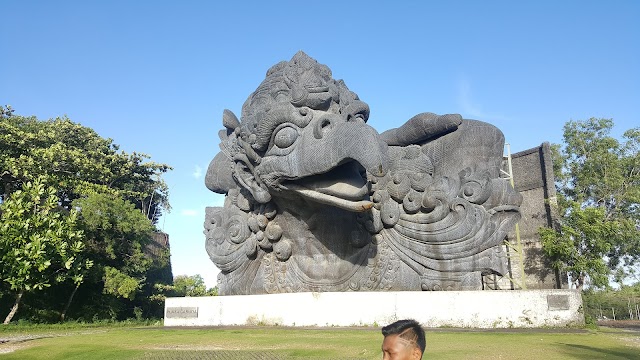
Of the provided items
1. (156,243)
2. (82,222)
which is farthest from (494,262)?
(156,243)

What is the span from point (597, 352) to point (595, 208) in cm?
1463

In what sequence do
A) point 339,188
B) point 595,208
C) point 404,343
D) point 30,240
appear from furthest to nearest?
point 595,208, point 30,240, point 339,188, point 404,343

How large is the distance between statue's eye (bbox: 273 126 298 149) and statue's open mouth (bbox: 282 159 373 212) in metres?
0.54

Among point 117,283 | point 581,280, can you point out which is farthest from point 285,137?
point 581,280

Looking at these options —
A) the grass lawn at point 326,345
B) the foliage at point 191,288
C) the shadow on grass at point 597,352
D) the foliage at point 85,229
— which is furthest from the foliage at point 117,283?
the shadow on grass at point 597,352

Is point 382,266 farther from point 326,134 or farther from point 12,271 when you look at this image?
point 12,271

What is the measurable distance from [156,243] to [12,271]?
13.3 metres

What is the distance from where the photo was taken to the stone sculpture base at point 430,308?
662 centimetres

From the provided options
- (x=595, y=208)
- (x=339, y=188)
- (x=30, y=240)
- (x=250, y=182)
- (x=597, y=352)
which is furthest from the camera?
(x=595, y=208)

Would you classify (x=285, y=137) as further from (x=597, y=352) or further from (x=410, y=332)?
(x=410, y=332)

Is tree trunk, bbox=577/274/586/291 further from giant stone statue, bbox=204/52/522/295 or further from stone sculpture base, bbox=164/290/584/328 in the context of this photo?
stone sculpture base, bbox=164/290/584/328

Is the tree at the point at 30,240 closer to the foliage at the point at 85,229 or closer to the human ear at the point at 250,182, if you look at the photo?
the foliage at the point at 85,229

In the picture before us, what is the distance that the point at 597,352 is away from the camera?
15.2ft

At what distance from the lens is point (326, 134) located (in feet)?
21.8
